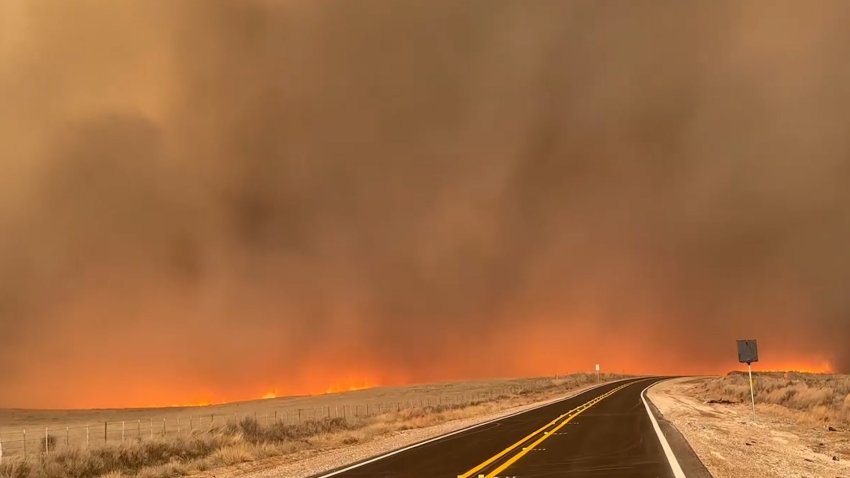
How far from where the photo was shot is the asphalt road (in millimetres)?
12938

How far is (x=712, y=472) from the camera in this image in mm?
12477

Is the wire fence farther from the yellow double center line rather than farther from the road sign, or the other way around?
the road sign

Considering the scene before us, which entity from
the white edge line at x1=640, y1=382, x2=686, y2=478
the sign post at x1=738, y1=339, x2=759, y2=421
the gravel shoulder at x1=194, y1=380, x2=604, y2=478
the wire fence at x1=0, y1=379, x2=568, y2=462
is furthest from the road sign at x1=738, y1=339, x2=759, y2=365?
the wire fence at x1=0, y1=379, x2=568, y2=462

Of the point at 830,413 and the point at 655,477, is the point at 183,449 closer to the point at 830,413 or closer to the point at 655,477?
the point at 655,477

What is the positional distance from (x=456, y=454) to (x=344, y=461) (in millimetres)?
3013

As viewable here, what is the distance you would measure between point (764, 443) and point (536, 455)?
8507 mm

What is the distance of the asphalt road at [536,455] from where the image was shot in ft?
42.4

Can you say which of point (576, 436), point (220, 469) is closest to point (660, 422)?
point (576, 436)

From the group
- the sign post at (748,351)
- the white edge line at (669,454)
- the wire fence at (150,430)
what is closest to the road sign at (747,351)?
the sign post at (748,351)

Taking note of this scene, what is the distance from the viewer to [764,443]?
1892 centimetres

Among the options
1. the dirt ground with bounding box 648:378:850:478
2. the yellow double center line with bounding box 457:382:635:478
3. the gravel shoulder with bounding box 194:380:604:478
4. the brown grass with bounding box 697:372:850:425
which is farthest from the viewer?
the brown grass with bounding box 697:372:850:425

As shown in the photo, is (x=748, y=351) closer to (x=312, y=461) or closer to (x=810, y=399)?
(x=810, y=399)

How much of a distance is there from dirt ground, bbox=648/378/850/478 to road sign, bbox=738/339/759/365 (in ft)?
8.85

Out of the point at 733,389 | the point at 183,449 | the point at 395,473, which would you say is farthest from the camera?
the point at 733,389
